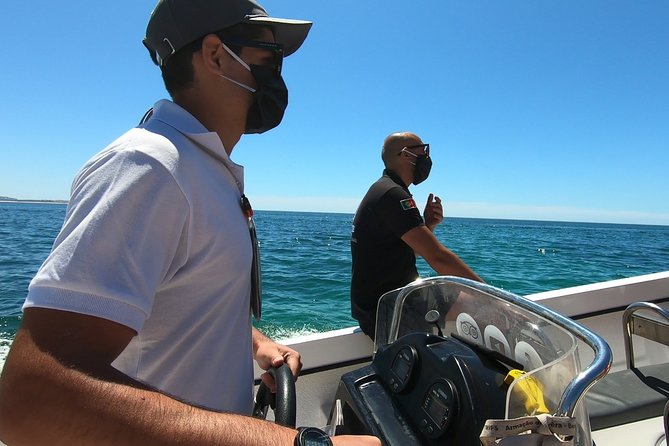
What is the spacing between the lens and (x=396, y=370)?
1096 millimetres

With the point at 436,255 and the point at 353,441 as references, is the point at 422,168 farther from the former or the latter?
the point at 353,441

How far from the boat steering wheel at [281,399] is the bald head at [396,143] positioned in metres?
2.01

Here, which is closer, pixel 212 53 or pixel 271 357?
pixel 212 53

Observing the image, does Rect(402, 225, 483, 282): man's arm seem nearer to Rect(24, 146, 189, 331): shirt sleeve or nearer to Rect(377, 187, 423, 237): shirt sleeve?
Rect(377, 187, 423, 237): shirt sleeve

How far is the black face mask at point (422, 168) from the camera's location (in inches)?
115

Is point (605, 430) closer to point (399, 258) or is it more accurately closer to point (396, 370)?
point (399, 258)

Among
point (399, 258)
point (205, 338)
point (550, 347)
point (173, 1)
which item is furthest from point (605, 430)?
point (173, 1)

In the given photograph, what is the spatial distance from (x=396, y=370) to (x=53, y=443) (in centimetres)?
78

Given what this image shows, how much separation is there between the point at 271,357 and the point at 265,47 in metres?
0.87

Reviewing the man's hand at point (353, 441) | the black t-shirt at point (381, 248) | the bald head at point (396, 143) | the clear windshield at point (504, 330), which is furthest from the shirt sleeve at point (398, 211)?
the man's hand at point (353, 441)

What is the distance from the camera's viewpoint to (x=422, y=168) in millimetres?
2965

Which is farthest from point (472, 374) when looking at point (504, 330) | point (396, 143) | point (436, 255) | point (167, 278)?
point (396, 143)

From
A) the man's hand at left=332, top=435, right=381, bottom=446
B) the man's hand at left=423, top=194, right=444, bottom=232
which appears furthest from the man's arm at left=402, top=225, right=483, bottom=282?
the man's hand at left=332, top=435, right=381, bottom=446

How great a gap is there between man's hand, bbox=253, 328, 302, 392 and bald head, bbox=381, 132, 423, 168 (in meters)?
1.86
